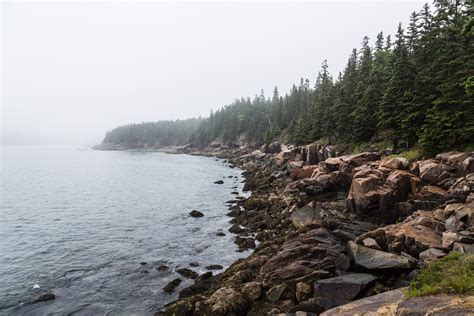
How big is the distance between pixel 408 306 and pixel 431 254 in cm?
613

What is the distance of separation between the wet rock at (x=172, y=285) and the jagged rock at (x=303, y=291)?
7933 mm

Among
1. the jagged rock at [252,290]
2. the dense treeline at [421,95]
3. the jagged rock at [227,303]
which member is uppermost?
the dense treeline at [421,95]

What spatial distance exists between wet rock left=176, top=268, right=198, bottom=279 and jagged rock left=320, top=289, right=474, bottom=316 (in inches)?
425

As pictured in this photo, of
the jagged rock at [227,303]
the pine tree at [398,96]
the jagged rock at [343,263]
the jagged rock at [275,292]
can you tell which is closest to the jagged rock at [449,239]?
the jagged rock at [343,263]

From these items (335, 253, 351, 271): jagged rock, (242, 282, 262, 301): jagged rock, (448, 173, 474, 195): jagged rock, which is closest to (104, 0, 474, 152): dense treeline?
(448, 173, 474, 195): jagged rock

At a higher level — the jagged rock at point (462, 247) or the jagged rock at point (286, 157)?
the jagged rock at point (286, 157)

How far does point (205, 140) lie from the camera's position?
154m

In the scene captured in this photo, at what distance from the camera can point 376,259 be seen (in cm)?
1280

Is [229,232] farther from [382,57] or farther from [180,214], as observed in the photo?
[382,57]

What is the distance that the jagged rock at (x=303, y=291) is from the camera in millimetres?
12109

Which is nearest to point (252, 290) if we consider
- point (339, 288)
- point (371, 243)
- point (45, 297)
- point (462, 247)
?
point (339, 288)

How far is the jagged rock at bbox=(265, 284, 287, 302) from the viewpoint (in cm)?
1265

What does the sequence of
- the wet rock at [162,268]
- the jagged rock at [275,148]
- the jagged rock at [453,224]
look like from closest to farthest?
the jagged rock at [453,224]
the wet rock at [162,268]
the jagged rock at [275,148]

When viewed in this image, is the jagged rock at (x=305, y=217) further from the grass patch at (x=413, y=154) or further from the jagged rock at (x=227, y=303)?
the grass patch at (x=413, y=154)
